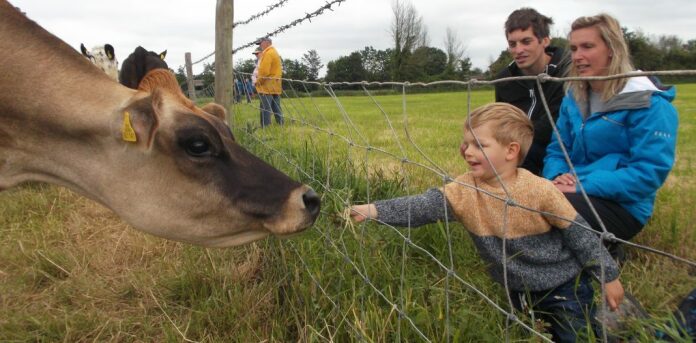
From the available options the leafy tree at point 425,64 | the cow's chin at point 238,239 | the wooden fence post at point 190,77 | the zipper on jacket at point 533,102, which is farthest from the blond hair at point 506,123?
the leafy tree at point 425,64

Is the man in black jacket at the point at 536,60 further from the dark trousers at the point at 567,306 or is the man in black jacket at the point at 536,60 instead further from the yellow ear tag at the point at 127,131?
the yellow ear tag at the point at 127,131

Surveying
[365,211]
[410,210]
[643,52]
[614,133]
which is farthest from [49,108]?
[643,52]

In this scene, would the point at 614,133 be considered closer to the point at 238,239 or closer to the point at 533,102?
the point at 533,102

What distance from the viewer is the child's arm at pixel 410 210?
7.16 feet

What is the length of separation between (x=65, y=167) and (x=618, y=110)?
2.33m

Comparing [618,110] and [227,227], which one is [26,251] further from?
[618,110]

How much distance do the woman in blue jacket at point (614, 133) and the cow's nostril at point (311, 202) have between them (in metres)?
1.09

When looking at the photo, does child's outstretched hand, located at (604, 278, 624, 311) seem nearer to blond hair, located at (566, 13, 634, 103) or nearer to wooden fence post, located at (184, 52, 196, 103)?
blond hair, located at (566, 13, 634, 103)

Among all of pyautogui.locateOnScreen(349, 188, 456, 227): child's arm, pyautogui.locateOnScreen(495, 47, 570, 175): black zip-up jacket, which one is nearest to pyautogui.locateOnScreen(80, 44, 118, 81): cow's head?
pyautogui.locateOnScreen(495, 47, 570, 175): black zip-up jacket

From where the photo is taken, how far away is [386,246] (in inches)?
102

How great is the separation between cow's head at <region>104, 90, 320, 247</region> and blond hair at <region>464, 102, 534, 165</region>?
71 cm

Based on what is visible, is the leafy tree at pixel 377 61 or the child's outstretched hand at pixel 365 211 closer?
the child's outstretched hand at pixel 365 211

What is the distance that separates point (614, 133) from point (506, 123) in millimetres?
725

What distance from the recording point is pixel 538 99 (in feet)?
12.1
